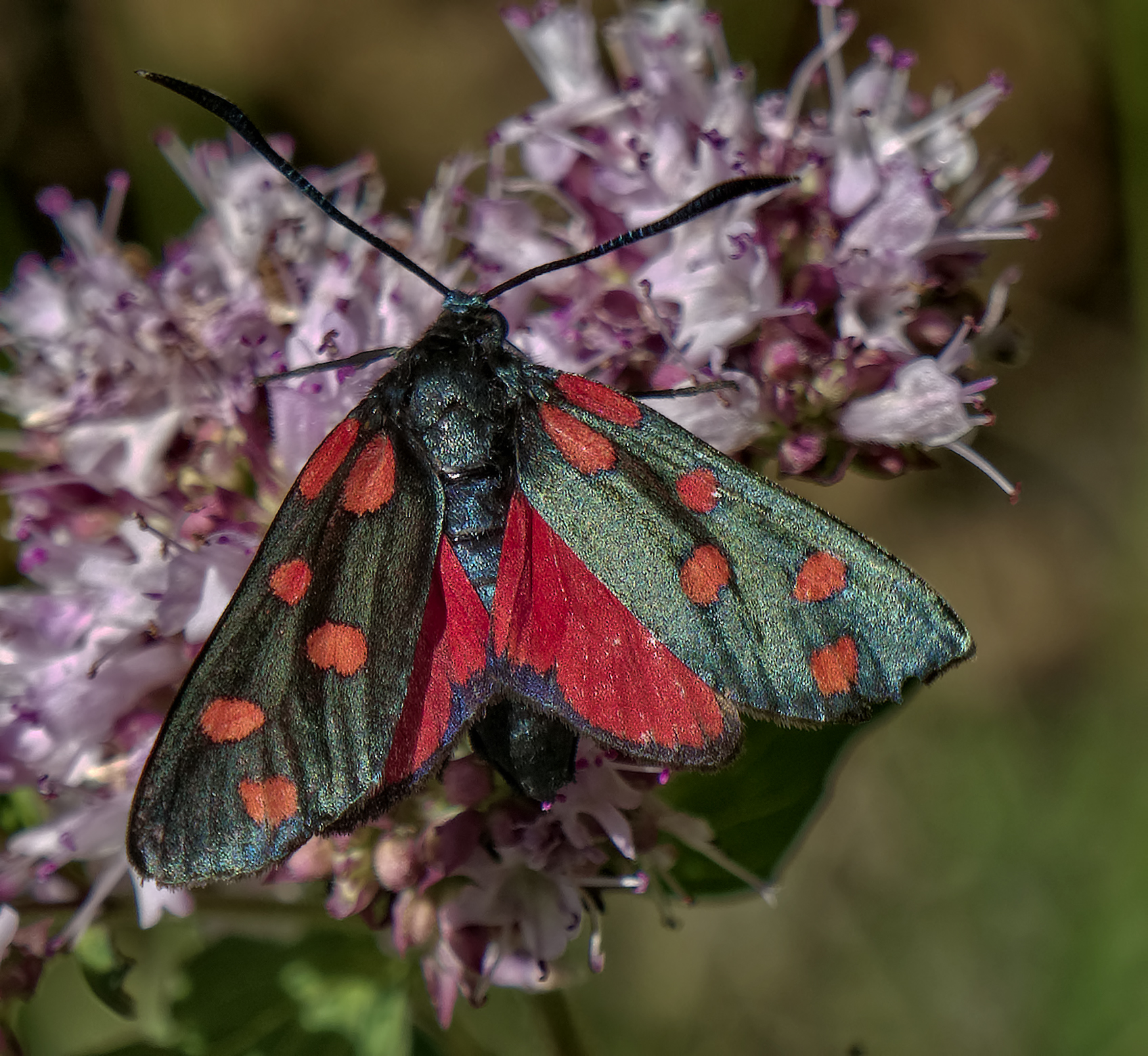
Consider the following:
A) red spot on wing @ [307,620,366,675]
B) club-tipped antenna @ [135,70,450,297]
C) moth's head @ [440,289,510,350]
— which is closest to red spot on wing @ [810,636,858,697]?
red spot on wing @ [307,620,366,675]

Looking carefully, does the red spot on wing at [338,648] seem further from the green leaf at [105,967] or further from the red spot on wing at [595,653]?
the green leaf at [105,967]

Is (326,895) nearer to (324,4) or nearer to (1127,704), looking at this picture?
(1127,704)

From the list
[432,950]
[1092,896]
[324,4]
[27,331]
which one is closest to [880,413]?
[432,950]

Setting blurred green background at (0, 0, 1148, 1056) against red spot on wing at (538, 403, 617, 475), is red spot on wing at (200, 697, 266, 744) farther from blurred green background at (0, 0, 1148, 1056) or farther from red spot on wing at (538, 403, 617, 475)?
blurred green background at (0, 0, 1148, 1056)

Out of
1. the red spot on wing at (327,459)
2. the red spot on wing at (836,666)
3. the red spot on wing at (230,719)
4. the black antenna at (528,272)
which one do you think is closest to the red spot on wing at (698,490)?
the red spot on wing at (836,666)

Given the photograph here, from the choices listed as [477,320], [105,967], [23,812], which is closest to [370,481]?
[477,320]
